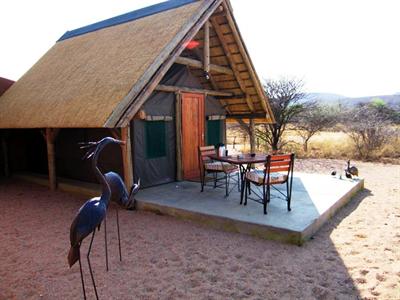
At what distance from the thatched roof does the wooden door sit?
5.55 ft

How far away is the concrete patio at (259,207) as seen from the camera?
422 cm

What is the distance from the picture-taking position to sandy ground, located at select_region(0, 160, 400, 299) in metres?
3.01

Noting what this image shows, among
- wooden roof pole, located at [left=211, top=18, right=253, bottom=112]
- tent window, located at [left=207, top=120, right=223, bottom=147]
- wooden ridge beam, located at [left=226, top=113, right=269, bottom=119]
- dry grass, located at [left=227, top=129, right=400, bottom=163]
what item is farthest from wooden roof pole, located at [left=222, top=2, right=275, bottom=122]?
dry grass, located at [left=227, top=129, right=400, bottom=163]

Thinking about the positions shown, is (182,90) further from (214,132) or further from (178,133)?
(214,132)

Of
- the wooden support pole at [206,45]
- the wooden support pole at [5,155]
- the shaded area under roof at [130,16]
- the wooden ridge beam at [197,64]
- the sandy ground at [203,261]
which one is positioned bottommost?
the sandy ground at [203,261]

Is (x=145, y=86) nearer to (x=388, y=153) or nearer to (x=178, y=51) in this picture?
(x=178, y=51)

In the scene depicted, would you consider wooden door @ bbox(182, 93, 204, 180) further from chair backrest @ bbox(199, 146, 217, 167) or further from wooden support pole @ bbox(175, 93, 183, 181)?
chair backrest @ bbox(199, 146, 217, 167)

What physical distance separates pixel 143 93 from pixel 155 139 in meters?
1.65

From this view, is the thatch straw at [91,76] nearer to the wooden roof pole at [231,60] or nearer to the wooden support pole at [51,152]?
the wooden support pole at [51,152]

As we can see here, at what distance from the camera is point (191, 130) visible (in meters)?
7.57

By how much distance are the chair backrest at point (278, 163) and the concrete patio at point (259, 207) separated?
683mm

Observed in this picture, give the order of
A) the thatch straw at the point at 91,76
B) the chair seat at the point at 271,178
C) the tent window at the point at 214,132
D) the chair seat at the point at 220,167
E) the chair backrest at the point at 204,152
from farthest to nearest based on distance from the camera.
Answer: the tent window at the point at 214,132, the chair backrest at the point at 204,152, the chair seat at the point at 220,167, the thatch straw at the point at 91,76, the chair seat at the point at 271,178

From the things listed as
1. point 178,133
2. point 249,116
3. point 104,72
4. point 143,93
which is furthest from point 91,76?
point 249,116

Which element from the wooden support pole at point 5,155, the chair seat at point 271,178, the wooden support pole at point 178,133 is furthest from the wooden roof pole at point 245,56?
the wooden support pole at point 5,155
